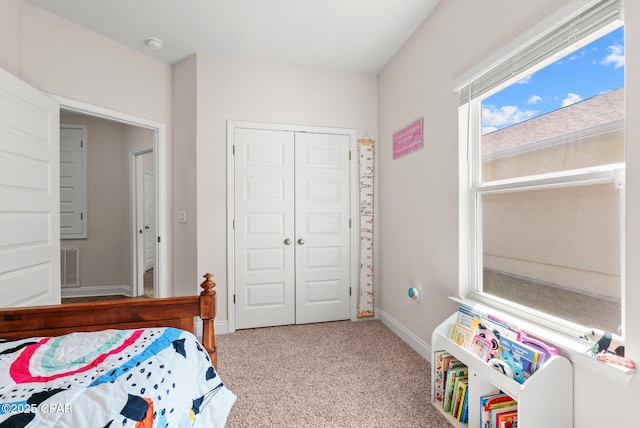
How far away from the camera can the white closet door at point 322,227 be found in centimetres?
302

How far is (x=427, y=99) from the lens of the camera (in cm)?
Answer: 230

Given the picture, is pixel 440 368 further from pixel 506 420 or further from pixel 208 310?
pixel 208 310

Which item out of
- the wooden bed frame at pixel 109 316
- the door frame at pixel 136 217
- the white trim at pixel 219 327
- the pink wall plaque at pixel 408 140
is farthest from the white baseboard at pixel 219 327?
the pink wall plaque at pixel 408 140

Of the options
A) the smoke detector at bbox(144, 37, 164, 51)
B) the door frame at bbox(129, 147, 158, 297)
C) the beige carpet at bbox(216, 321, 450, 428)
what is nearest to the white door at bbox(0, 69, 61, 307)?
the smoke detector at bbox(144, 37, 164, 51)

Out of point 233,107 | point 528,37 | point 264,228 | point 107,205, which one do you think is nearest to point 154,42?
point 233,107

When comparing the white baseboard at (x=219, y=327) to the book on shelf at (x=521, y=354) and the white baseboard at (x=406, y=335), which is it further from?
the book on shelf at (x=521, y=354)

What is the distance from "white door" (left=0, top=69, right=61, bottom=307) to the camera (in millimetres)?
1771

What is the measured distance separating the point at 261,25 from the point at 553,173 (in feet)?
7.52

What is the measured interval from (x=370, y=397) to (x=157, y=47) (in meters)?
3.26

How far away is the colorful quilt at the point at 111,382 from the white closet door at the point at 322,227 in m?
1.72

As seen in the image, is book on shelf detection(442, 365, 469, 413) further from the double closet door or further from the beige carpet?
the double closet door

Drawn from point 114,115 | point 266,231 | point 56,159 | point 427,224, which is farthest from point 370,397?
point 114,115

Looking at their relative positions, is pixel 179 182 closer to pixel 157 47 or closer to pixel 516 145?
pixel 157 47

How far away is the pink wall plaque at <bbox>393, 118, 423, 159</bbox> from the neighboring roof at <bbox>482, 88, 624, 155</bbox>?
637mm
